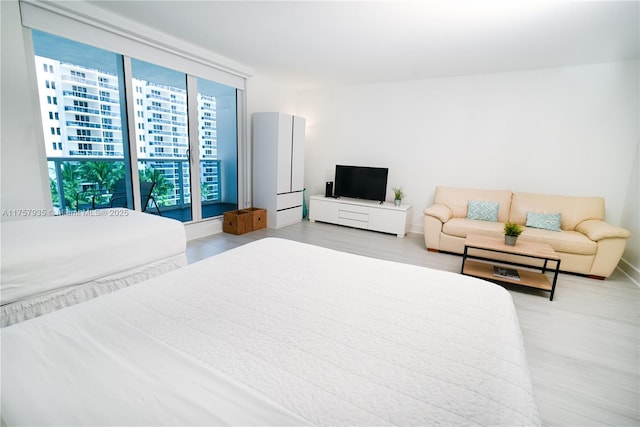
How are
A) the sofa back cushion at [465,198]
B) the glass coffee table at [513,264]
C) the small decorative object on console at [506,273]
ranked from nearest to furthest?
1. the glass coffee table at [513,264]
2. the small decorative object on console at [506,273]
3. the sofa back cushion at [465,198]

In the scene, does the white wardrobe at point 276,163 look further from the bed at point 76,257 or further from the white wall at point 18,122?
the white wall at point 18,122

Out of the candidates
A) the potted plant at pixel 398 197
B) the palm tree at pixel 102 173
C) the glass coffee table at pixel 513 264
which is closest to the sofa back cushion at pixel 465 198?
the potted plant at pixel 398 197

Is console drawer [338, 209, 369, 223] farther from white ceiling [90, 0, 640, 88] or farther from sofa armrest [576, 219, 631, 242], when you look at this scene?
sofa armrest [576, 219, 631, 242]

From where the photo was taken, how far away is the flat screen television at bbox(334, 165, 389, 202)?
16.4ft

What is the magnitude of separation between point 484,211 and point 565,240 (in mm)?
986

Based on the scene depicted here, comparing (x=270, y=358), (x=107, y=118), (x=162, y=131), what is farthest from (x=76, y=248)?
(x=162, y=131)

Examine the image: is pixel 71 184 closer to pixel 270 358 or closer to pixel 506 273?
pixel 270 358

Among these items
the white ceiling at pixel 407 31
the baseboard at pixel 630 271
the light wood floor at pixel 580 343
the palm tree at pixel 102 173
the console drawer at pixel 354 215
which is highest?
the white ceiling at pixel 407 31

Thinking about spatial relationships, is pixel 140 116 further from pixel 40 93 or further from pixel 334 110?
pixel 334 110

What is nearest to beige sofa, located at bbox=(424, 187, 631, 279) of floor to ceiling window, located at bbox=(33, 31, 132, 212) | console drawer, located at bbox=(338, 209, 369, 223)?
console drawer, located at bbox=(338, 209, 369, 223)

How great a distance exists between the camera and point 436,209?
4.10 m

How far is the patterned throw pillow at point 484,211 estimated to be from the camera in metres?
4.09

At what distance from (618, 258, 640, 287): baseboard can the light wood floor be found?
A: 0.20 feet

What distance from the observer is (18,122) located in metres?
2.52
